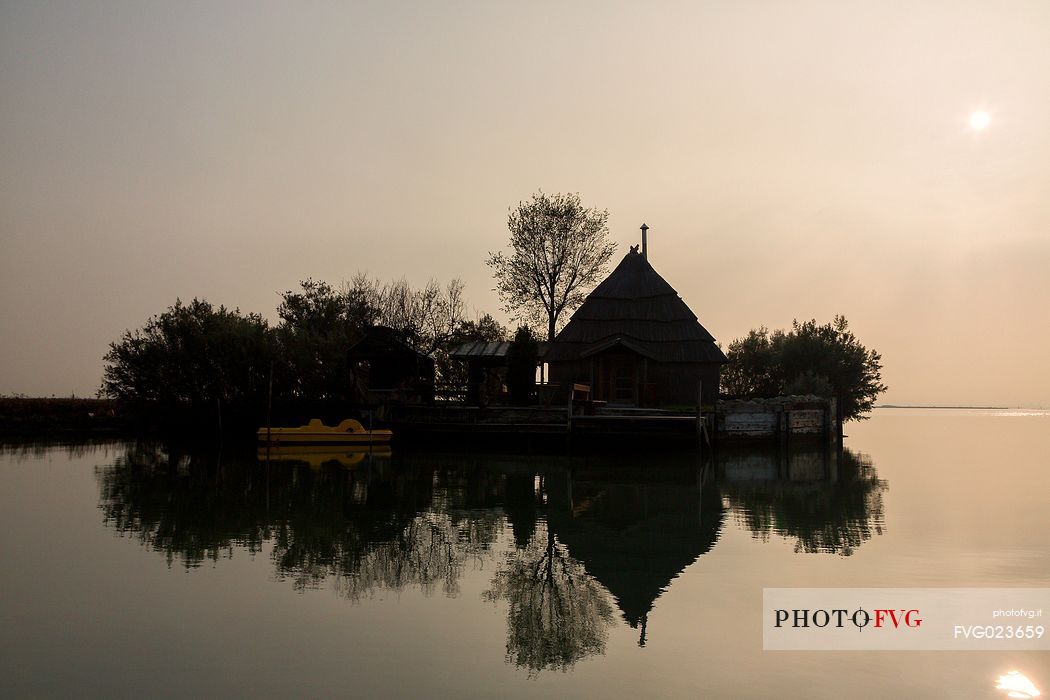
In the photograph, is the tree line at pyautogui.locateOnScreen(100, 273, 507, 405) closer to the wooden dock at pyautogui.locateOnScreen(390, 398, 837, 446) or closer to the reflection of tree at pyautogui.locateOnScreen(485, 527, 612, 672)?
the wooden dock at pyautogui.locateOnScreen(390, 398, 837, 446)

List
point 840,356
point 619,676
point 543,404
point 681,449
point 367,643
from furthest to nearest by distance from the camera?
point 840,356
point 543,404
point 681,449
point 367,643
point 619,676

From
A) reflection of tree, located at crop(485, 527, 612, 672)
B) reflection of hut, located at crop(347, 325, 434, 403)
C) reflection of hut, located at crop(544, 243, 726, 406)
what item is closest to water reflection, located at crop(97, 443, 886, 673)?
reflection of tree, located at crop(485, 527, 612, 672)

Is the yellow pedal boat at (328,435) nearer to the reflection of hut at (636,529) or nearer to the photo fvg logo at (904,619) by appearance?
the reflection of hut at (636,529)

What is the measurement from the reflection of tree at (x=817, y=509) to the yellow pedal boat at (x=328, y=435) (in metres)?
19.9

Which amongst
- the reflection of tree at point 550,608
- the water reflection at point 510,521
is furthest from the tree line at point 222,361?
the reflection of tree at point 550,608

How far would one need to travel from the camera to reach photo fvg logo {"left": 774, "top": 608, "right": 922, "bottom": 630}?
1003 centimetres

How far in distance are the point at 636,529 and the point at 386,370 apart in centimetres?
3054

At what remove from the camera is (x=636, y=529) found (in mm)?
17516

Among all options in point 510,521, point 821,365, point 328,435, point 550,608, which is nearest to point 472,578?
point 550,608

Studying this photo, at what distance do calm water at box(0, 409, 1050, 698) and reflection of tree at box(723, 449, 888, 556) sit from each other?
13 centimetres

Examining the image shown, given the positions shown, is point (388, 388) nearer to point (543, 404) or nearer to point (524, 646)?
point (543, 404)

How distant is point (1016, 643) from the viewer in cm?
931

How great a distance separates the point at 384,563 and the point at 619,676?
628cm

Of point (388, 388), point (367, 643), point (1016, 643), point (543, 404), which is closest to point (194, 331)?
point (388, 388)
